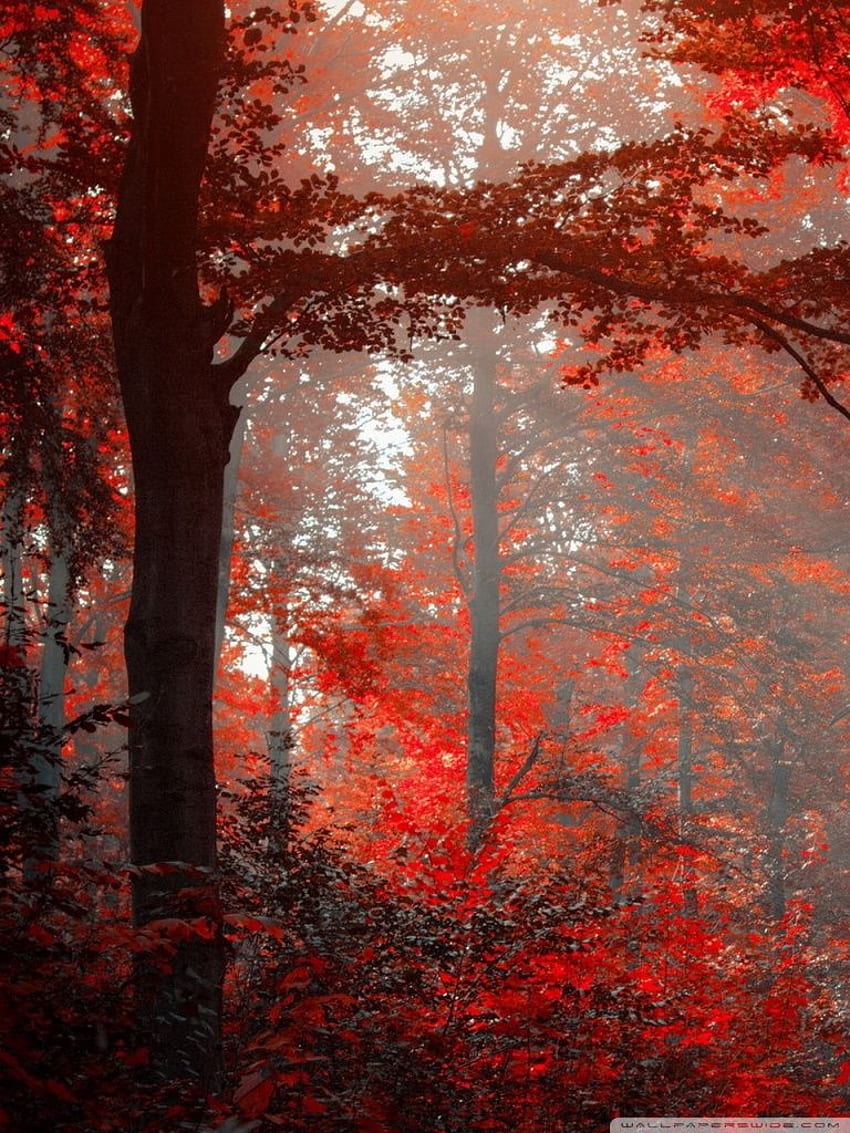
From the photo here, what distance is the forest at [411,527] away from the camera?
5.76 m

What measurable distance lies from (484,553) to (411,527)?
17.2 feet

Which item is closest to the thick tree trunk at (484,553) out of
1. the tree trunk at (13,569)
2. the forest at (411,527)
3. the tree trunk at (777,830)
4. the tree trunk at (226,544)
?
the forest at (411,527)

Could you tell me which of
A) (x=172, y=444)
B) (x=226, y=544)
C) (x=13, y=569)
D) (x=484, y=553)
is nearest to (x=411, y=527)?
(x=484, y=553)

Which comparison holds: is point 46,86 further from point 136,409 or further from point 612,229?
point 612,229

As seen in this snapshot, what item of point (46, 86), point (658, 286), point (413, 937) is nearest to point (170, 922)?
point (413, 937)

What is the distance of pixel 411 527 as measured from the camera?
25.0 meters

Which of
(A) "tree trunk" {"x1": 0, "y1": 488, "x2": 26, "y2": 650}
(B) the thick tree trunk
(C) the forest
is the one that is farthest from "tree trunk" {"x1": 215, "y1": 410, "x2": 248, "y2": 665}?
(B) the thick tree trunk

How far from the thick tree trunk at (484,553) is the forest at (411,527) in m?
0.07

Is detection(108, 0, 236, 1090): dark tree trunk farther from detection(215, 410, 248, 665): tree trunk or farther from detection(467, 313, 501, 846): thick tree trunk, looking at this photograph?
detection(467, 313, 501, 846): thick tree trunk

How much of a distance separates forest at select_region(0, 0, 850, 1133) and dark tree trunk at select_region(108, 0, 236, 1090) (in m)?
0.02

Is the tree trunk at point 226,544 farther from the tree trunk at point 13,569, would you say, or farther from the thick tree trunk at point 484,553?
the thick tree trunk at point 484,553

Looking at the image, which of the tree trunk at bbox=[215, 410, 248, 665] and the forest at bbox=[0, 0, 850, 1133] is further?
the tree trunk at bbox=[215, 410, 248, 665]

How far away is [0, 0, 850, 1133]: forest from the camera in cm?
576

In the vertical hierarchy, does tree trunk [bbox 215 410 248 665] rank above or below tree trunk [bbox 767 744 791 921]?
above
